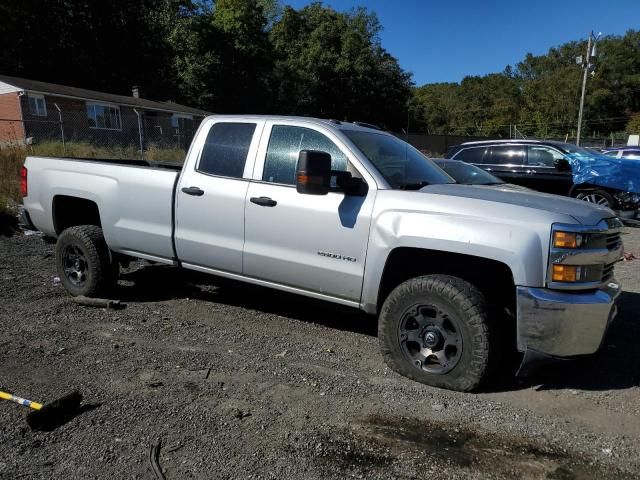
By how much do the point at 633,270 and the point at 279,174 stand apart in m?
5.61

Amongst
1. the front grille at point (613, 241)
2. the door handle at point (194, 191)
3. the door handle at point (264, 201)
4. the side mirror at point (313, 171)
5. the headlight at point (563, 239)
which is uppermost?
the side mirror at point (313, 171)

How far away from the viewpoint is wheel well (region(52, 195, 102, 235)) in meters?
5.82

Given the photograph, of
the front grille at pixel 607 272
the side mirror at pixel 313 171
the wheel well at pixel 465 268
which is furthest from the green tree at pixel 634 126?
the side mirror at pixel 313 171

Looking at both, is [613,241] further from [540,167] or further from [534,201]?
[540,167]

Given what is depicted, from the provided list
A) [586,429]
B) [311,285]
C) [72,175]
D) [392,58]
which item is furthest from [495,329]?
[392,58]

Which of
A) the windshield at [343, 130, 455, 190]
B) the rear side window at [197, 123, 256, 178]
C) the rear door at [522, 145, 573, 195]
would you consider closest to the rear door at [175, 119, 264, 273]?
the rear side window at [197, 123, 256, 178]

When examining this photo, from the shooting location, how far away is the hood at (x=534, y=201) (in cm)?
356

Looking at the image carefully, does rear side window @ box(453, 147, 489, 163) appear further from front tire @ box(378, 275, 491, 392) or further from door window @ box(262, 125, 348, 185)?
front tire @ box(378, 275, 491, 392)

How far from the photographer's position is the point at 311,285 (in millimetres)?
4301

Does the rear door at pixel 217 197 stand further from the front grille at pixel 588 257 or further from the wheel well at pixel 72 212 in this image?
the front grille at pixel 588 257

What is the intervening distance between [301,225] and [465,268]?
51.7 inches

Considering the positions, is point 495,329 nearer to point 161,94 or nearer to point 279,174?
point 279,174

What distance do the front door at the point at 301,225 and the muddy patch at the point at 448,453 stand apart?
1.18 meters

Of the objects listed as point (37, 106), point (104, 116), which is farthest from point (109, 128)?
point (37, 106)
